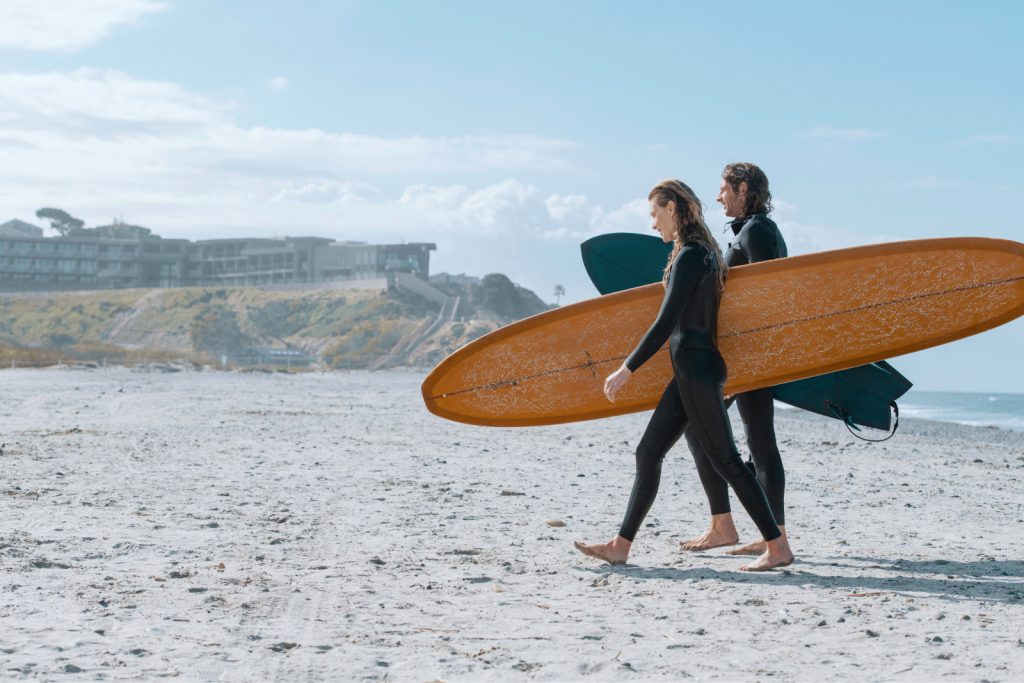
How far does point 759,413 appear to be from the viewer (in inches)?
196

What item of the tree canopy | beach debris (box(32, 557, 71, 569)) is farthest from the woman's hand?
the tree canopy

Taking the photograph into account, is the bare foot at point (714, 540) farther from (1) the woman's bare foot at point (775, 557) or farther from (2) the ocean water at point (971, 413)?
(2) the ocean water at point (971, 413)

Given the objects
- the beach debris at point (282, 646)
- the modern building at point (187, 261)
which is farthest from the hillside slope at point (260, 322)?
the beach debris at point (282, 646)

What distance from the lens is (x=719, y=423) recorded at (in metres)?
4.46

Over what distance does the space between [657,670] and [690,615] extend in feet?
2.40

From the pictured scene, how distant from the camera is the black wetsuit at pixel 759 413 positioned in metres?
4.93

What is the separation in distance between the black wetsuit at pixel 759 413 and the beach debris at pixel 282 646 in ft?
7.39

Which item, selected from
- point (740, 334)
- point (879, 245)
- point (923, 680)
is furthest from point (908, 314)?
point (923, 680)

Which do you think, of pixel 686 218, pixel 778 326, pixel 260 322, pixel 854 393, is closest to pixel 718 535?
pixel 778 326

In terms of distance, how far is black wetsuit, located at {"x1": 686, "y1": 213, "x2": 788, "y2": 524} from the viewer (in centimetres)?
493

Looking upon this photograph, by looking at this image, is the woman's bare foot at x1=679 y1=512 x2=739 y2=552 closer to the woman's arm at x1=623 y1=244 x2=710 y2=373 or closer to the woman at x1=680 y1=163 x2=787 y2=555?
the woman at x1=680 y1=163 x2=787 y2=555

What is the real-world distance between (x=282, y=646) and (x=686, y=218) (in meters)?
2.49

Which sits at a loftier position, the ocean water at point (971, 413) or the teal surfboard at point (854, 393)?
the teal surfboard at point (854, 393)

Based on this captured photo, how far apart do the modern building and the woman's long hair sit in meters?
105
